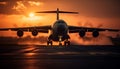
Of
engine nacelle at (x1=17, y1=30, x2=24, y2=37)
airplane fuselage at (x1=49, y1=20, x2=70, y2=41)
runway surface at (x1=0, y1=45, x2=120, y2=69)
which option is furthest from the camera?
engine nacelle at (x1=17, y1=30, x2=24, y2=37)

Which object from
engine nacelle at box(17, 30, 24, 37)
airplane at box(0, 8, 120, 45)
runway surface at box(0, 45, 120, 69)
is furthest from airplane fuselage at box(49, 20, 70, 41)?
runway surface at box(0, 45, 120, 69)

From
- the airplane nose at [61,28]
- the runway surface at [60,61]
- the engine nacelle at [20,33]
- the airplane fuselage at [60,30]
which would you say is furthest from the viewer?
the engine nacelle at [20,33]

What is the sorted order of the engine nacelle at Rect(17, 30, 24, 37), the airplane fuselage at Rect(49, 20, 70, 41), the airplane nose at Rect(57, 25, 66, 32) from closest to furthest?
the airplane nose at Rect(57, 25, 66, 32)
the airplane fuselage at Rect(49, 20, 70, 41)
the engine nacelle at Rect(17, 30, 24, 37)

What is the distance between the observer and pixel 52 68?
14258 mm

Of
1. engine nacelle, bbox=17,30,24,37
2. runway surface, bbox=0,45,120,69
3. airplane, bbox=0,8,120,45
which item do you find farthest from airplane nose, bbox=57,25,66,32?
runway surface, bbox=0,45,120,69

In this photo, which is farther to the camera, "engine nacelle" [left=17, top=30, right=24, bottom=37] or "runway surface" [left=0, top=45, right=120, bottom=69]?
"engine nacelle" [left=17, top=30, right=24, bottom=37]

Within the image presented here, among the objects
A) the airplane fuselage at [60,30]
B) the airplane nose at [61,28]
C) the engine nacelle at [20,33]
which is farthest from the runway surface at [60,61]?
the engine nacelle at [20,33]

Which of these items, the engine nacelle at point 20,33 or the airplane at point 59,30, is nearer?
the airplane at point 59,30

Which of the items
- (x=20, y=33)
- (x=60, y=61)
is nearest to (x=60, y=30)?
(x=20, y=33)

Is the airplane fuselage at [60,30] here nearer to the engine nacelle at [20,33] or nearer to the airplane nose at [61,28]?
the airplane nose at [61,28]

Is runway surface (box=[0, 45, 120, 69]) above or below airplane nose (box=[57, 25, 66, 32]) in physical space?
below

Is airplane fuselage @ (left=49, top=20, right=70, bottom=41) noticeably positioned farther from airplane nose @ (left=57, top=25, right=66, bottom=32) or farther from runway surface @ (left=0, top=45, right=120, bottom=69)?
runway surface @ (left=0, top=45, right=120, bottom=69)

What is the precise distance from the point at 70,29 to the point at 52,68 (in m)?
48.5

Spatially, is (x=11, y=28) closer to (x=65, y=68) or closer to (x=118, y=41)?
(x=118, y=41)
